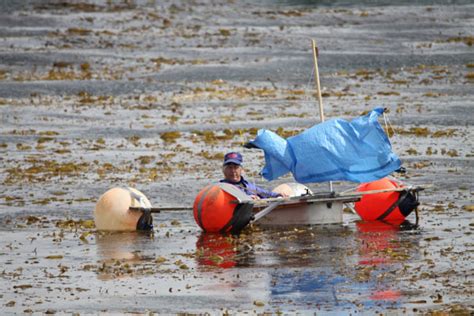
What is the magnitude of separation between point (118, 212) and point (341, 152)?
325 cm

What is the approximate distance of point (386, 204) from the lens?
62.0 feet

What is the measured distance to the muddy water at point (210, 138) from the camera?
13.8 meters

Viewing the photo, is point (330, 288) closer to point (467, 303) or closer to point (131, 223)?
point (467, 303)

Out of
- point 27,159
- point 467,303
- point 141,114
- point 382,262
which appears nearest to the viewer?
point 467,303

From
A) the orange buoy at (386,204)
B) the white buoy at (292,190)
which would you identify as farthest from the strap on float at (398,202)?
the white buoy at (292,190)

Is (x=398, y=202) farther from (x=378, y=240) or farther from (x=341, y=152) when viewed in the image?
(x=378, y=240)

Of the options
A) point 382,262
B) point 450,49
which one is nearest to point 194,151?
point 382,262

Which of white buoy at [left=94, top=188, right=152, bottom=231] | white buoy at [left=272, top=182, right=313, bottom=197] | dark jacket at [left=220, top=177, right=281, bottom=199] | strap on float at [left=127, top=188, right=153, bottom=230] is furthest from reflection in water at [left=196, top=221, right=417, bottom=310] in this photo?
white buoy at [left=94, top=188, right=152, bottom=231]

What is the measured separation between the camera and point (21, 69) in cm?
4088

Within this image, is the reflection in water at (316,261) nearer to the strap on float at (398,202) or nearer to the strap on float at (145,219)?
the strap on float at (398,202)

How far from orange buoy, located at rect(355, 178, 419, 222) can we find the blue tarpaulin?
419mm

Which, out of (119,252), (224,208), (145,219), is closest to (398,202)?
(224,208)

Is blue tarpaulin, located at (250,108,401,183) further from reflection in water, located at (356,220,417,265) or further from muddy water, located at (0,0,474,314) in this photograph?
muddy water, located at (0,0,474,314)

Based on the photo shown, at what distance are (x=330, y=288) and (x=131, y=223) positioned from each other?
578 centimetres
